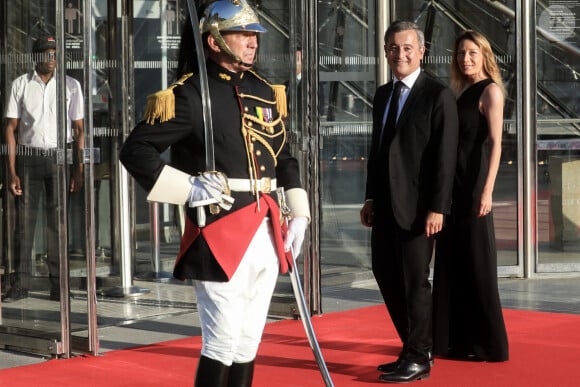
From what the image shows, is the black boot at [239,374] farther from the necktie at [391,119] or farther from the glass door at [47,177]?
the glass door at [47,177]

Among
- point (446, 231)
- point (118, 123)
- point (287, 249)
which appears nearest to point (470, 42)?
point (446, 231)

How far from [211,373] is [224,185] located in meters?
0.62

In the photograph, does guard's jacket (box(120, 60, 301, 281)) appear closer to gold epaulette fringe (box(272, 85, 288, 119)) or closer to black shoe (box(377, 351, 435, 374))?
gold epaulette fringe (box(272, 85, 288, 119))

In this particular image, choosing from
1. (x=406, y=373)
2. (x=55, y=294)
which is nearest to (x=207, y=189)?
(x=406, y=373)

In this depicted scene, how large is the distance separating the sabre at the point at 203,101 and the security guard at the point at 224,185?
23 mm

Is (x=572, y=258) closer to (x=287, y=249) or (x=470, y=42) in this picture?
(x=470, y=42)

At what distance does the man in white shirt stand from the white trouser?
2.13m

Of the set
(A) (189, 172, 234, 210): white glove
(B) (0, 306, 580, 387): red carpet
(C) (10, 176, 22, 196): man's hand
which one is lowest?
(B) (0, 306, 580, 387): red carpet

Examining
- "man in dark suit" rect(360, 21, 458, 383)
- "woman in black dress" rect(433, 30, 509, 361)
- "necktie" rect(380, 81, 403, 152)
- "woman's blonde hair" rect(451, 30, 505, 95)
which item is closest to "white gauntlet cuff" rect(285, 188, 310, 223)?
"man in dark suit" rect(360, 21, 458, 383)

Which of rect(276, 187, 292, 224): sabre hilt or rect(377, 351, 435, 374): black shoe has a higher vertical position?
rect(276, 187, 292, 224): sabre hilt

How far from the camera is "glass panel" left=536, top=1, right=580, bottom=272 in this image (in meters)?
9.02

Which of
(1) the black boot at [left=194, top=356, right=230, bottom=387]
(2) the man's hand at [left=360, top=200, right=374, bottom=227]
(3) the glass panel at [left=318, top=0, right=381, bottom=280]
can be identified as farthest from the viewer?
(3) the glass panel at [left=318, top=0, right=381, bottom=280]

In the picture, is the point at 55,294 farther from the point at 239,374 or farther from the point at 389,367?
the point at 239,374

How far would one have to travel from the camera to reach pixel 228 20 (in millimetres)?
3902
